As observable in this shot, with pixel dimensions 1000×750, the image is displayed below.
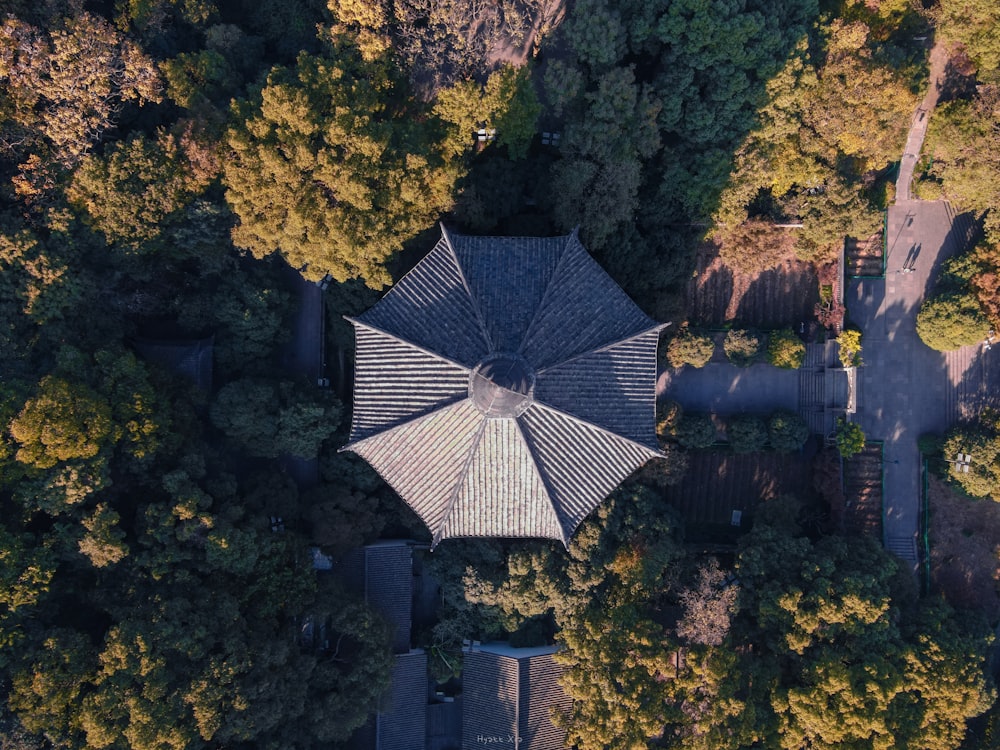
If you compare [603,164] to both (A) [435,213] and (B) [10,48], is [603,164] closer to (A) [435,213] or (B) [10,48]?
Result: (A) [435,213]

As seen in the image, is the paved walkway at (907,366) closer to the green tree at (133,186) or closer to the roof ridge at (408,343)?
the roof ridge at (408,343)

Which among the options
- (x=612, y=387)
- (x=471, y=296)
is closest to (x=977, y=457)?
(x=612, y=387)

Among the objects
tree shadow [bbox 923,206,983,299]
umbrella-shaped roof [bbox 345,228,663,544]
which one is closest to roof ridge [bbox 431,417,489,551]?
umbrella-shaped roof [bbox 345,228,663,544]

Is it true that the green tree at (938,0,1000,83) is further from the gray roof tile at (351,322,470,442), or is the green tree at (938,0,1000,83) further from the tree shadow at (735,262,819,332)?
the gray roof tile at (351,322,470,442)

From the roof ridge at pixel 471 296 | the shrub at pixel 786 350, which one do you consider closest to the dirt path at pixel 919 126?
the shrub at pixel 786 350

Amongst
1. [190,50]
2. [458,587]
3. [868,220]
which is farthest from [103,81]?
[868,220]

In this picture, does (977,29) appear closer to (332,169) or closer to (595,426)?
(595,426)
